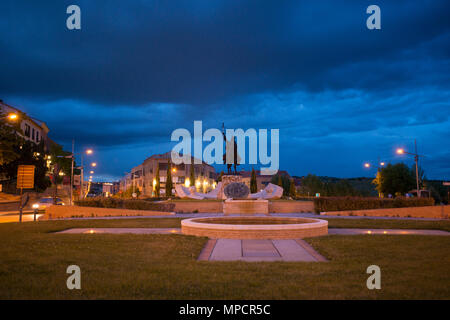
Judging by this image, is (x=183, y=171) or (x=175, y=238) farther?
(x=183, y=171)

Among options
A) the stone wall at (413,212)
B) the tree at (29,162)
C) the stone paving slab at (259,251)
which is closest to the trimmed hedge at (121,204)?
the stone wall at (413,212)

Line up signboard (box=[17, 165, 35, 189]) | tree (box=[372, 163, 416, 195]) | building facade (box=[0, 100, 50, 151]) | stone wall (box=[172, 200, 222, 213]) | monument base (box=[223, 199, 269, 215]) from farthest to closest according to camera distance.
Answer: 1. tree (box=[372, 163, 416, 195])
2. building facade (box=[0, 100, 50, 151])
3. stone wall (box=[172, 200, 222, 213])
4. monument base (box=[223, 199, 269, 215])
5. signboard (box=[17, 165, 35, 189])

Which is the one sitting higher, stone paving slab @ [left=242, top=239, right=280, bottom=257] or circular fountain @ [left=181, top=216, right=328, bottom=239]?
circular fountain @ [left=181, top=216, right=328, bottom=239]

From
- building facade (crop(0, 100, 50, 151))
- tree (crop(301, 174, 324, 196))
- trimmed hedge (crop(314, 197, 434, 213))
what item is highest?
building facade (crop(0, 100, 50, 151))

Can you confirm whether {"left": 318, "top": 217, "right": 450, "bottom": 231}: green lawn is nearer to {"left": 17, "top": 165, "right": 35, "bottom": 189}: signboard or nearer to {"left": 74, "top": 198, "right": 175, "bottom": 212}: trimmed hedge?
{"left": 74, "top": 198, "right": 175, "bottom": 212}: trimmed hedge

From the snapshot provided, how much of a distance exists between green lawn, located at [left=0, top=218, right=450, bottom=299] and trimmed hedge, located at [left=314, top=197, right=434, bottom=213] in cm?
1685

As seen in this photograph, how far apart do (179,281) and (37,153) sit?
188 feet

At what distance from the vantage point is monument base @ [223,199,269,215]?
26.0 m

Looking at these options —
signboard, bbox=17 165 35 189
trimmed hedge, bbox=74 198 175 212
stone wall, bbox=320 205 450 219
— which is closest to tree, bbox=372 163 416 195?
stone wall, bbox=320 205 450 219

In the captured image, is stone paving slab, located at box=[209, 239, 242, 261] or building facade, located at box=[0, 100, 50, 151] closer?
stone paving slab, located at box=[209, 239, 242, 261]

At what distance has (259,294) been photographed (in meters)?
5.66

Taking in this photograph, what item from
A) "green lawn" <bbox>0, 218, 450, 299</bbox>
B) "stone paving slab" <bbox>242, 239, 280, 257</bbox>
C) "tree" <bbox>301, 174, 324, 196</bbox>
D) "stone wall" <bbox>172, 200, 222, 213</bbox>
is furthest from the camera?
"tree" <bbox>301, 174, 324, 196</bbox>
